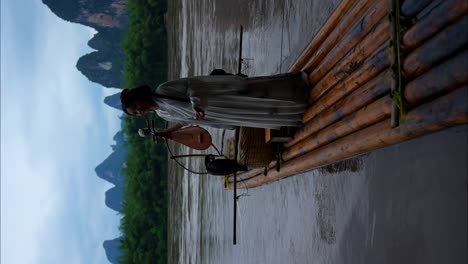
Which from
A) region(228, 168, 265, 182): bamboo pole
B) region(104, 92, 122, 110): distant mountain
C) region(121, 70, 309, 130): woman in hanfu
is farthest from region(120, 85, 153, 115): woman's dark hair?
region(104, 92, 122, 110): distant mountain

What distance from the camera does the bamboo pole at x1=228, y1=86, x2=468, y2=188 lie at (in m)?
1.82

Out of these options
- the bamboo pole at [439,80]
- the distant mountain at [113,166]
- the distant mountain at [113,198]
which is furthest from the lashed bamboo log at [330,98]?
the distant mountain at [113,198]

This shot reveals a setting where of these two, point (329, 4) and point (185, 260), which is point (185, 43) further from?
point (329, 4)

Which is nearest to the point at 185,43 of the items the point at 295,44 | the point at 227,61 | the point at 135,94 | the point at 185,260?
the point at 185,260

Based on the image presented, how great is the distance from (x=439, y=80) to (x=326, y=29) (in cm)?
145

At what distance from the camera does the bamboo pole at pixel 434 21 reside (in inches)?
71.8

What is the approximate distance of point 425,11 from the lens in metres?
2.08

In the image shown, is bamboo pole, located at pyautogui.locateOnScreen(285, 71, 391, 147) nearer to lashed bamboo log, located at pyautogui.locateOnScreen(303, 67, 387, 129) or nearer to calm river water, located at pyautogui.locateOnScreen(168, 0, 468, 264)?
lashed bamboo log, located at pyautogui.locateOnScreen(303, 67, 387, 129)

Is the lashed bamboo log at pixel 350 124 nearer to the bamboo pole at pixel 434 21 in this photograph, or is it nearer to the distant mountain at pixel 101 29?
the bamboo pole at pixel 434 21

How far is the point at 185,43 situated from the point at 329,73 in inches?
423

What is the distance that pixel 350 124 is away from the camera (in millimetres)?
2709

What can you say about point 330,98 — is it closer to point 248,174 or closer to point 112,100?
point 248,174

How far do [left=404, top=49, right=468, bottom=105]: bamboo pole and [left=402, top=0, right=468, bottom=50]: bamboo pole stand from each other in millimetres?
142

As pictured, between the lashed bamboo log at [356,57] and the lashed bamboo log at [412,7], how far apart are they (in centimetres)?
16
